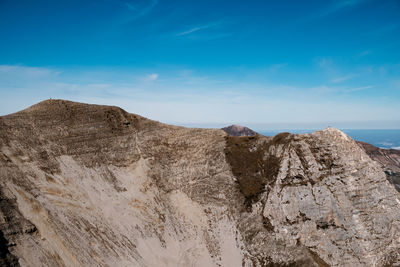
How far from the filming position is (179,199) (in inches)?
1521

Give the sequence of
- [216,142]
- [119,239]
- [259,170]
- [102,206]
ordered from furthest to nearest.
Result: [216,142], [259,170], [102,206], [119,239]

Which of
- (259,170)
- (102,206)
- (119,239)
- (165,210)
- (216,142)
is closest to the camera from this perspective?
(119,239)

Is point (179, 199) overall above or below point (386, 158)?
above

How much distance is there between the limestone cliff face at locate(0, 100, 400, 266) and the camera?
2992 centimetres

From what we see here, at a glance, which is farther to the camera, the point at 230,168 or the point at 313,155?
the point at 230,168

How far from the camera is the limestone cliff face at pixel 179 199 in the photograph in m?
29.9

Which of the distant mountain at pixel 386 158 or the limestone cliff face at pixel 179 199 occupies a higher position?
the limestone cliff face at pixel 179 199

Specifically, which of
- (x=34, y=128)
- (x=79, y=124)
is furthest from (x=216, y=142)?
(x=34, y=128)

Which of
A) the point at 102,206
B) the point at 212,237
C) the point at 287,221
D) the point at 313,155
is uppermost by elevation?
the point at 313,155

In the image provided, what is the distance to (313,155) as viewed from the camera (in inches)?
1494

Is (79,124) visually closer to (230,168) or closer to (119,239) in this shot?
(119,239)

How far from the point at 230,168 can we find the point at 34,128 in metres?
31.4

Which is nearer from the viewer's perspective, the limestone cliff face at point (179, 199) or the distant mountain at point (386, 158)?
the limestone cliff face at point (179, 199)

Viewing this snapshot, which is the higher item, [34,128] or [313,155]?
→ [34,128]
